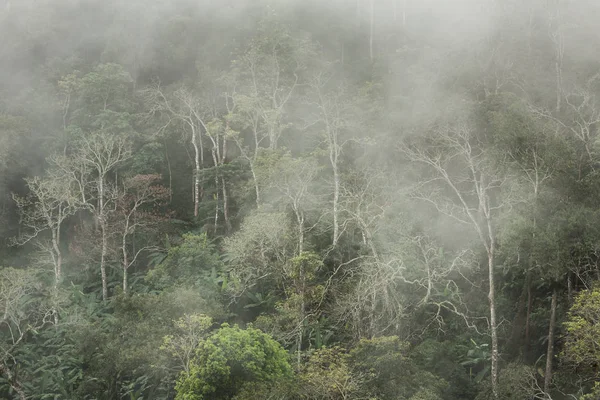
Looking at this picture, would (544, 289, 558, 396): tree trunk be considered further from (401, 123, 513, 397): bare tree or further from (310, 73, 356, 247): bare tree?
(310, 73, 356, 247): bare tree

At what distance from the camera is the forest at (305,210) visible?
20.3 m

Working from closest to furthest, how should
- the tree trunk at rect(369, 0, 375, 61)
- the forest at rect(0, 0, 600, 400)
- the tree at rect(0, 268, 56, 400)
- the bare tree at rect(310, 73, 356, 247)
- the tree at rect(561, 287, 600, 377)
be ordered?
1. the tree at rect(561, 287, 600, 377)
2. the forest at rect(0, 0, 600, 400)
3. the tree at rect(0, 268, 56, 400)
4. the bare tree at rect(310, 73, 356, 247)
5. the tree trunk at rect(369, 0, 375, 61)

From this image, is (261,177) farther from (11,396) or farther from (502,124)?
(11,396)

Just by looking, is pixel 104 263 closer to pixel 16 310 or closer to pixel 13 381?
pixel 16 310

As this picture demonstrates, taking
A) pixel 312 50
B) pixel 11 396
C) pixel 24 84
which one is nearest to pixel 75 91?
pixel 24 84

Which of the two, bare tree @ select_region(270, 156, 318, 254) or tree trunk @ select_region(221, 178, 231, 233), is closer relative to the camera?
bare tree @ select_region(270, 156, 318, 254)

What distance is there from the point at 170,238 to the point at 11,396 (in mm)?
11341

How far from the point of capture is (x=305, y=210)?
2647 cm

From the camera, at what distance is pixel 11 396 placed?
2378cm

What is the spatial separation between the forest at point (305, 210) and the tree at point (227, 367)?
8 centimetres

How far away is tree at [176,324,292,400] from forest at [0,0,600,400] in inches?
3.1

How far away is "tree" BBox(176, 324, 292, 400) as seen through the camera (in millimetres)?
18094

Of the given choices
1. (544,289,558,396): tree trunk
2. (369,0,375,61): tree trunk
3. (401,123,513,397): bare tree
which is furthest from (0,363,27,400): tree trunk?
(369,0,375,61): tree trunk

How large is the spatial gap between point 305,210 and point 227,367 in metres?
10.3
